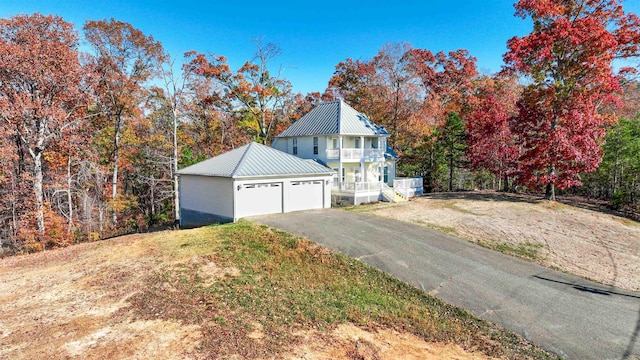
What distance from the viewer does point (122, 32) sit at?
74.5ft

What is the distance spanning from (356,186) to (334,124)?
17.6ft

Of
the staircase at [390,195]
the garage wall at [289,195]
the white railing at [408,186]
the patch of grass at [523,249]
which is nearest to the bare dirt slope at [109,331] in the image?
the garage wall at [289,195]

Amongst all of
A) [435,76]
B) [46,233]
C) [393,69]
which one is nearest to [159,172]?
[46,233]

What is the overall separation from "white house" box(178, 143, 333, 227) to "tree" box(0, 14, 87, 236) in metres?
7.57

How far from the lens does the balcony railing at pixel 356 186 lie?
2277cm

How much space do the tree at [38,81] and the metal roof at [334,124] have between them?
1474cm

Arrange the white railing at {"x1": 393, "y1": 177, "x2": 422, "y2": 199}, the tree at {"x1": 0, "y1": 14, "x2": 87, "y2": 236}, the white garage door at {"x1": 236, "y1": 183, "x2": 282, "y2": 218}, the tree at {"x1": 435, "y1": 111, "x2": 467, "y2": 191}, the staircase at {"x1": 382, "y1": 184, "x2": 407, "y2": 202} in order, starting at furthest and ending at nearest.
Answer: the tree at {"x1": 435, "y1": 111, "x2": 467, "y2": 191}, the white railing at {"x1": 393, "y1": 177, "x2": 422, "y2": 199}, the staircase at {"x1": 382, "y1": 184, "x2": 407, "y2": 202}, the white garage door at {"x1": 236, "y1": 183, "x2": 282, "y2": 218}, the tree at {"x1": 0, "y1": 14, "x2": 87, "y2": 236}

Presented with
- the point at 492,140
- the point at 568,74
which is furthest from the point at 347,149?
the point at 568,74

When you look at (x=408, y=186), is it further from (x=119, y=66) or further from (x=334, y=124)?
(x=119, y=66)

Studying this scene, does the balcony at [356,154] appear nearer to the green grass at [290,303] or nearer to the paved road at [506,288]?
the paved road at [506,288]

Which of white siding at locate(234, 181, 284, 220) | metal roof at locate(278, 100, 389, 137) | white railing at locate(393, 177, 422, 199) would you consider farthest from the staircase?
white siding at locate(234, 181, 284, 220)

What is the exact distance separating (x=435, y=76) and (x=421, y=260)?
2885 cm

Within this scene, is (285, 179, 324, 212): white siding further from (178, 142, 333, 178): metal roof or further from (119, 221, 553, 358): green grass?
(119, 221, 553, 358): green grass

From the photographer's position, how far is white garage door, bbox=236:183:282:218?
1766cm
